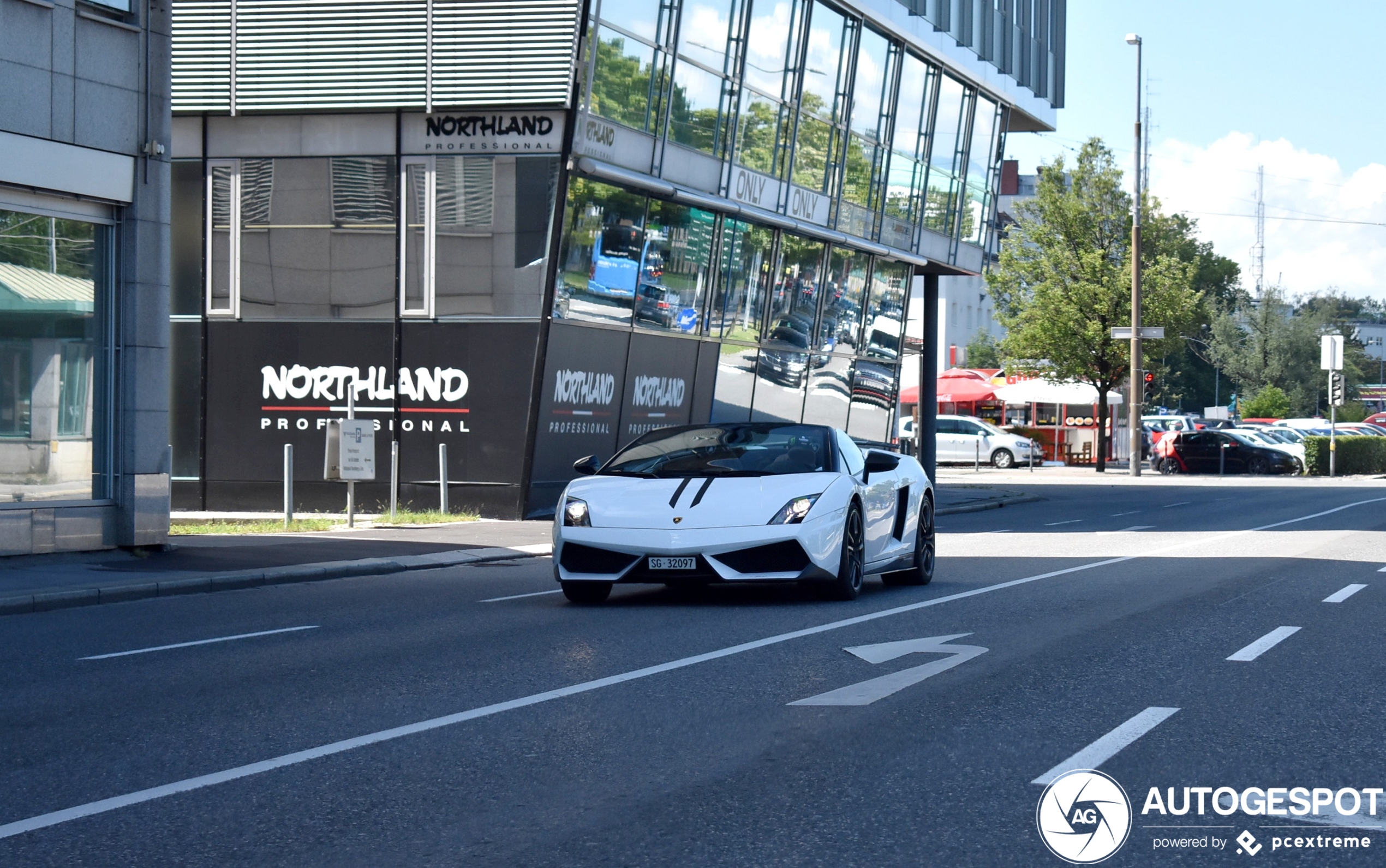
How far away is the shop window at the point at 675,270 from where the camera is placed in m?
27.0

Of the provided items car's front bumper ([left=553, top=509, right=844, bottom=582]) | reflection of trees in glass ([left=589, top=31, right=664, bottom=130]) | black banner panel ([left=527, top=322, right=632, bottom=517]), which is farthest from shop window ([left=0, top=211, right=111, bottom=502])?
reflection of trees in glass ([left=589, top=31, right=664, bottom=130])

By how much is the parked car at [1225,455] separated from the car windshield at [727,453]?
1671 inches

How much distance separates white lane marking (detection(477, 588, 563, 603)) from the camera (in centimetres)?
1339

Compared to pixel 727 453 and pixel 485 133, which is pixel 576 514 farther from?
pixel 485 133

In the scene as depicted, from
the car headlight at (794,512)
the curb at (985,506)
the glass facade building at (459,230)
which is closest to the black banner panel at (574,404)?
the glass facade building at (459,230)

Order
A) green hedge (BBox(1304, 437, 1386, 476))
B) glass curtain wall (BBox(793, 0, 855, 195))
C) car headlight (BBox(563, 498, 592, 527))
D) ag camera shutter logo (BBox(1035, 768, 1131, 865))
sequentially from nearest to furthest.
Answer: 1. ag camera shutter logo (BBox(1035, 768, 1131, 865))
2. car headlight (BBox(563, 498, 592, 527))
3. glass curtain wall (BBox(793, 0, 855, 195))
4. green hedge (BBox(1304, 437, 1386, 476))

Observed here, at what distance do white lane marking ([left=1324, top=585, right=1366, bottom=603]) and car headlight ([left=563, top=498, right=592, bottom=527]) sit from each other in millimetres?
5669

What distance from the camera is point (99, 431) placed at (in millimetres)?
16875

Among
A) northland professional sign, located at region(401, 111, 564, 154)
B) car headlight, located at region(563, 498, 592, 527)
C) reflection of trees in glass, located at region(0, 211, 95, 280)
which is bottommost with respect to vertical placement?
car headlight, located at region(563, 498, 592, 527)

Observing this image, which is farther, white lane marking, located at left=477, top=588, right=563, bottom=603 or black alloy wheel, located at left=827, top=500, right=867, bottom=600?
white lane marking, located at left=477, top=588, right=563, bottom=603

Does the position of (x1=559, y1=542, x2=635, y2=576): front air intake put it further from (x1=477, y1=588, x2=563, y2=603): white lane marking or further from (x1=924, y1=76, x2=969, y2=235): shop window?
(x1=924, y1=76, x2=969, y2=235): shop window

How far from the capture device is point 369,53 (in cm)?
2469

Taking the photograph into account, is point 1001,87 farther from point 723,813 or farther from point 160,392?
point 723,813

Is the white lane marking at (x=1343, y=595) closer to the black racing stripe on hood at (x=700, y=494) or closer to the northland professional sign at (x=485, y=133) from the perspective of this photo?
the black racing stripe on hood at (x=700, y=494)
